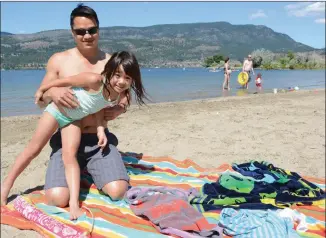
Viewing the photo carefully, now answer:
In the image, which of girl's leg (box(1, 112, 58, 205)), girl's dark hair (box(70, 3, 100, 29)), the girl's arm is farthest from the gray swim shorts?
girl's dark hair (box(70, 3, 100, 29))

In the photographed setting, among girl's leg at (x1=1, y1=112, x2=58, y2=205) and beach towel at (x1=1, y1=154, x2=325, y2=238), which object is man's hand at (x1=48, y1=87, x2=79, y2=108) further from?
beach towel at (x1=1, y1=154, x2=325, y2=238)

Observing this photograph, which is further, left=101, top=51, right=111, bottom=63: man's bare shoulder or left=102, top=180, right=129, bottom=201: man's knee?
left=101, top=51, right=111, bottom=63: man's bare shoulder

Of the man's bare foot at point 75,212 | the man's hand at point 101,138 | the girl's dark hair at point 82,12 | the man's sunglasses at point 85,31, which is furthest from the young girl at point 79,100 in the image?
the girl's dark hair at point 82,12

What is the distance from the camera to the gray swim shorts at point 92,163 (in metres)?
3.32

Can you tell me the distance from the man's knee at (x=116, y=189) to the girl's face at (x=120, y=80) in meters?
0.88

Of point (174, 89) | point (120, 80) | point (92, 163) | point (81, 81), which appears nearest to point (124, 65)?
point (120, 80)

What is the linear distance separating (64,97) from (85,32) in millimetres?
673

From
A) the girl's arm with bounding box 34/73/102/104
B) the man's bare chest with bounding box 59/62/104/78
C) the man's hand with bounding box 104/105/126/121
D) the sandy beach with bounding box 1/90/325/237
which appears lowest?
the sandy beach with bounding box 1/90/325/237

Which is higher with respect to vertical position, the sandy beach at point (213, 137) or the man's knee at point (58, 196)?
the man's knee at point (58, 196)

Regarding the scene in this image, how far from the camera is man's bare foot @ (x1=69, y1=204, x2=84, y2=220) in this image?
2.93 m

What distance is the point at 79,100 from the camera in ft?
10.5

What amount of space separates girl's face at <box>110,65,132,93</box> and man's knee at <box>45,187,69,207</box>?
3.40ft

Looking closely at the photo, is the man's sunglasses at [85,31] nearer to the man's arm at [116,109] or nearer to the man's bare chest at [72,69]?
the man's bare chest at [72,69]

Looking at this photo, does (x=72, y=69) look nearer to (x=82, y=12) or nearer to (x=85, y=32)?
(x=85, y=32)
